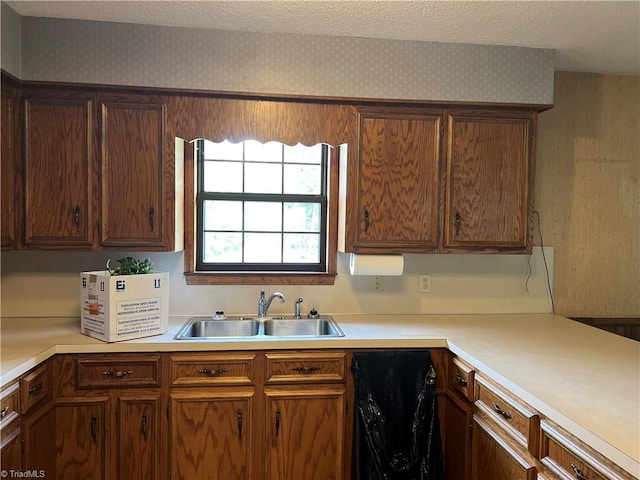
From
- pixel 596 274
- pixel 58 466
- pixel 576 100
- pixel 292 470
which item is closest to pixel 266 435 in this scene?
pixel 292 470

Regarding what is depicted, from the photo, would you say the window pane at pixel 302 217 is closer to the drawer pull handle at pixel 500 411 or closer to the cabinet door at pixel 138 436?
the cabinet door at pixel 138 436

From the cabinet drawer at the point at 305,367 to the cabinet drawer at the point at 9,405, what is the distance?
98 cm

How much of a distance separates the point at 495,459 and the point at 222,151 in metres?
2.06

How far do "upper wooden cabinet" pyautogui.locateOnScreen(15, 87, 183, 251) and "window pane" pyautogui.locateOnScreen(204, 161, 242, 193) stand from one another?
0.35 metres

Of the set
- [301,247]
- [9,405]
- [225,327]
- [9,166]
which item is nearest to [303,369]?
[225,327]

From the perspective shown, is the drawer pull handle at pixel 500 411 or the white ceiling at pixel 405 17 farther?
the white ceiling at pixel 405 17

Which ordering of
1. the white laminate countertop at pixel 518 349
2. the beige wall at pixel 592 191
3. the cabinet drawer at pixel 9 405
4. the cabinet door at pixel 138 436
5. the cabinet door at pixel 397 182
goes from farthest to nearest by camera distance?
the beige wall at pixel 592 191
the cabinet door at pixel 397 182
the cabinet door at pixel 138 436
the cabinet drawer at pixel 9 405
the white laminate countertop at pixel 518 349

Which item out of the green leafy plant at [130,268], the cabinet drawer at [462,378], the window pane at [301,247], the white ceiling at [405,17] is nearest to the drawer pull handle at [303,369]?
the cabinet drawer at [462,378]

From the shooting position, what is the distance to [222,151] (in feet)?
8.55

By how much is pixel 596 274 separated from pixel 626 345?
0.92 m

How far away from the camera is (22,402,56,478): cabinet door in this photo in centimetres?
174

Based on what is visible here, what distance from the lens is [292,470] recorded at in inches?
82.0

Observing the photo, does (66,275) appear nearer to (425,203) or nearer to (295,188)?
(295,188)

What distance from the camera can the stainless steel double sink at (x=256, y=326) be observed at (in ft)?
7.98
